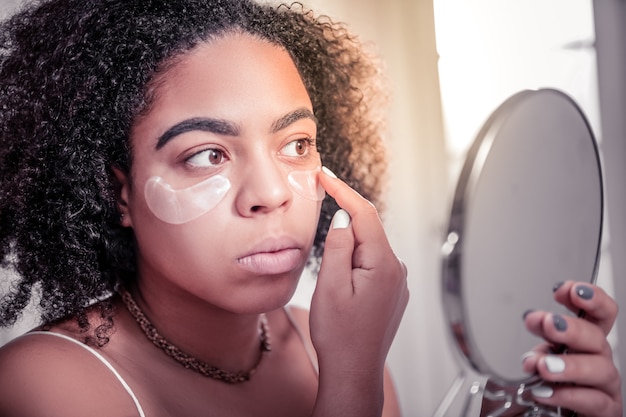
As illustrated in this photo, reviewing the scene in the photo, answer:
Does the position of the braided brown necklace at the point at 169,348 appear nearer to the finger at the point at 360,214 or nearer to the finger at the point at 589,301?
the finger at the point at 360,214

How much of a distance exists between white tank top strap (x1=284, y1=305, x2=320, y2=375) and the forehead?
38 centimetres

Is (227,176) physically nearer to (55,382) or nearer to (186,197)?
(186,197)

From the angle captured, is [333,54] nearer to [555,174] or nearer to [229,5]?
[229,5]

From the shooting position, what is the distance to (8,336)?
823mm

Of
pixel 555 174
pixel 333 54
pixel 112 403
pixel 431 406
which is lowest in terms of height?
pixel 431 406

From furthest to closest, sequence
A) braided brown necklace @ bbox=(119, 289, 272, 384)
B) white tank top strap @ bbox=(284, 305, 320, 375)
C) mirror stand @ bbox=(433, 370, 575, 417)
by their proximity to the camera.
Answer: white tank top strap @ bbox=(284, 305, 320, 375) → braided brown necklace @ bbox=(119, 289, 272, 384) → mirror stand @ bbox=(433, 370, 575, 417)

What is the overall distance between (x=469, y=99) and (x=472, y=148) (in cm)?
23

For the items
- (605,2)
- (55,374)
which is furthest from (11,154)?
(605,2)

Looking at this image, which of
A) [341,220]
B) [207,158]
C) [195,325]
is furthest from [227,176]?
[195,325]

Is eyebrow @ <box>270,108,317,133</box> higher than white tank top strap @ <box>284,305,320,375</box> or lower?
higher

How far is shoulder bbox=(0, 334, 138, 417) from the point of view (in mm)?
668

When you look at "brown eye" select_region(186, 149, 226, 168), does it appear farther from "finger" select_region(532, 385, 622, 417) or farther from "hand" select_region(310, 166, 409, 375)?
"finger" select_region(532, 385, 622, 417)

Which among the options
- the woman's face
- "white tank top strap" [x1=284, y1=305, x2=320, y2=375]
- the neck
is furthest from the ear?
"white tank top strap" [x1=284, y1=305, x2=320, y2=375]

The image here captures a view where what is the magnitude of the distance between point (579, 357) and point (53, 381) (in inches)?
21.2
